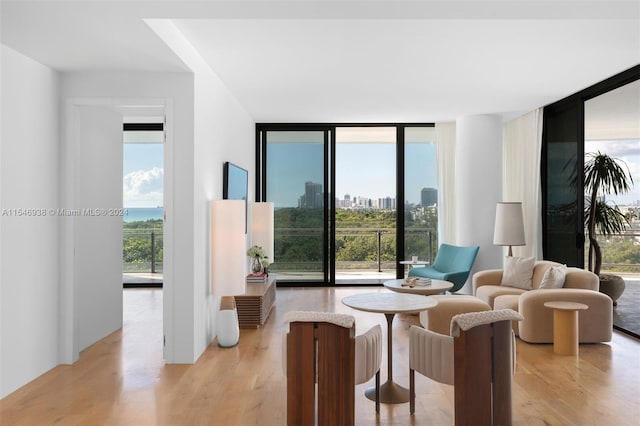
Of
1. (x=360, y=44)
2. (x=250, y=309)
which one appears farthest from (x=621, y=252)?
(x=250, y=309)

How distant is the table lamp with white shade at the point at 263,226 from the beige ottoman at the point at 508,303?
9.89 ft

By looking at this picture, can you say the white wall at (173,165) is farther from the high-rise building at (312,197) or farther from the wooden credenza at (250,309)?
the high-rise building at (312,197)

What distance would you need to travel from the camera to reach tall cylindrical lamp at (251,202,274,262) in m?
6.48

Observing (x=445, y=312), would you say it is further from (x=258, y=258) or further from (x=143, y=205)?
(x=143, y=205)

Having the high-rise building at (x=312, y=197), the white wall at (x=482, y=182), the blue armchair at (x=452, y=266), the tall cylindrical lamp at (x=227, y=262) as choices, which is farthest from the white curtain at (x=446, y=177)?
the tall cylindrical lamp at (x=227, y=262)

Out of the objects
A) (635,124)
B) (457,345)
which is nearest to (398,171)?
(635,124)

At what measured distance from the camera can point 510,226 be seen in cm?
642

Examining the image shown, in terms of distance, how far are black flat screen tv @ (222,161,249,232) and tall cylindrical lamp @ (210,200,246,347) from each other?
66cm

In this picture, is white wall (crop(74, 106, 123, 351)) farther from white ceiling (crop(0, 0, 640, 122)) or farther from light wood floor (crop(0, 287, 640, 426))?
white ceiling (crop(0, 0, 640, 122))

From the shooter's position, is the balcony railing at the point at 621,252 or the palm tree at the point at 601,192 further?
the palm tree at the point at 601,192

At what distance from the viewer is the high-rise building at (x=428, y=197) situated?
776cm

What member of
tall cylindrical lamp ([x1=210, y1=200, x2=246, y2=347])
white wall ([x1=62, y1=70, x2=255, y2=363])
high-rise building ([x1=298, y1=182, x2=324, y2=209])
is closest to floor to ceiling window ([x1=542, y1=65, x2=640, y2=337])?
high-rise building ([x1=298, y1=182, x2=324, y2=209])

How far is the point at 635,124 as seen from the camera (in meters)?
4.95

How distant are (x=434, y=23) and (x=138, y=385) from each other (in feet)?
11.7
